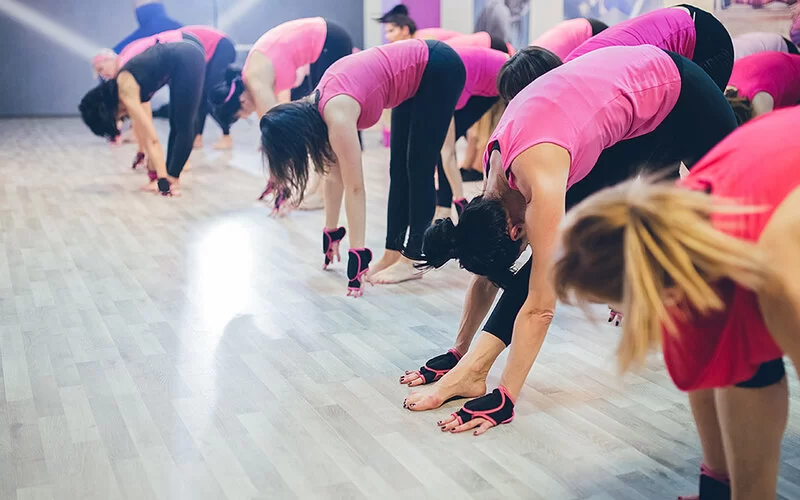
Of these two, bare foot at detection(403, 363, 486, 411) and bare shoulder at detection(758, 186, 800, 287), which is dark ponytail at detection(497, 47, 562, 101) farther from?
bare shoulder at detection(758, 186, 800, 287)

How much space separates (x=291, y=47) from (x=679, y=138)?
320cm

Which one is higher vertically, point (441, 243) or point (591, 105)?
point (591, 105)

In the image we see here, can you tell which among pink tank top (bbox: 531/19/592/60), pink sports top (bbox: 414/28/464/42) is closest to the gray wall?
pink sports top (bbox: 414/28/464/42)

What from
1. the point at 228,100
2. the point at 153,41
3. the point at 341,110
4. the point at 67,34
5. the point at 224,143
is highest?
the point at 341,110

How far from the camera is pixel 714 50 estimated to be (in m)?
3.14

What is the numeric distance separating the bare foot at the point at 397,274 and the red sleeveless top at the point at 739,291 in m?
2.37

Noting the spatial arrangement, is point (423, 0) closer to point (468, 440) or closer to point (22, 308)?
point (22, 308)

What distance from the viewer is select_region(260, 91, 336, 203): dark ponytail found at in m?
3.19

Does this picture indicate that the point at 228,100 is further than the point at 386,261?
Yes

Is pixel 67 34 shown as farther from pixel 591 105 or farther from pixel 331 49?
pixel 591 105

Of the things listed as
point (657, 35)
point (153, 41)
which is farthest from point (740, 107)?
point (153, 41)

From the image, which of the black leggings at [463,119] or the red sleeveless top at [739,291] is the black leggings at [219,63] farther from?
the red sleeveless top at [739,291]

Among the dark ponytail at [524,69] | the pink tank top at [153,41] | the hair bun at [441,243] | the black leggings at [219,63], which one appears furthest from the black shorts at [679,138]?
the black leggings at [219,63]

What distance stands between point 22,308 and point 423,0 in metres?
6.40
